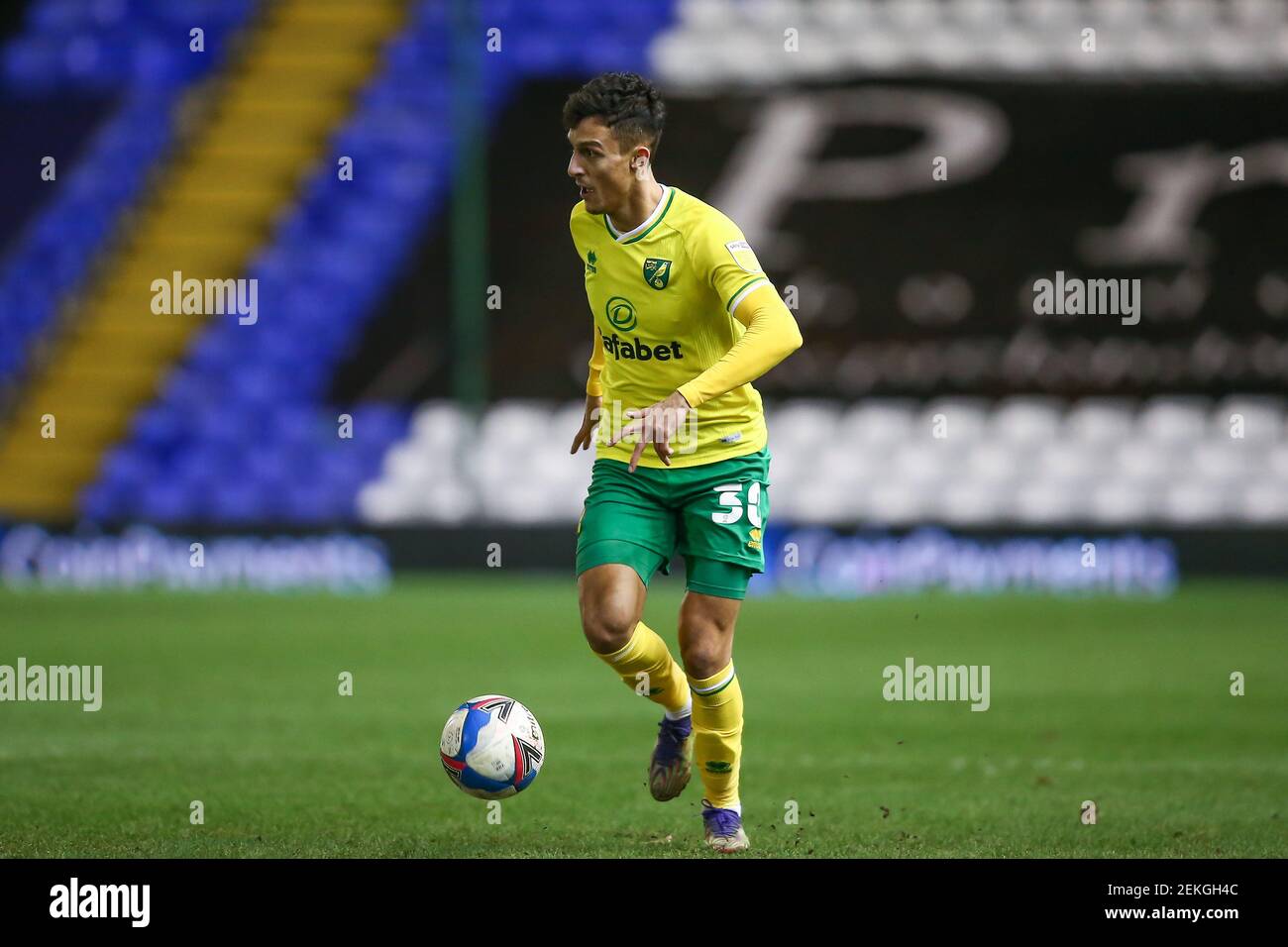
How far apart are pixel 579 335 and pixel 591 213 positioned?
466 inches

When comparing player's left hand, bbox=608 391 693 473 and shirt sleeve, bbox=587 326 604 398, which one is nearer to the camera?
player's left hand, bbox=608 391 693 473

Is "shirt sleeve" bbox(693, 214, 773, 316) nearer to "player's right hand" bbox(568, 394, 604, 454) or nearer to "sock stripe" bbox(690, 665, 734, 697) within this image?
"player's right hand" bbox(568, 394, 604, 454)

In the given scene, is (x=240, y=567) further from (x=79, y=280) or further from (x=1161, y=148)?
(x=1161, y=148)

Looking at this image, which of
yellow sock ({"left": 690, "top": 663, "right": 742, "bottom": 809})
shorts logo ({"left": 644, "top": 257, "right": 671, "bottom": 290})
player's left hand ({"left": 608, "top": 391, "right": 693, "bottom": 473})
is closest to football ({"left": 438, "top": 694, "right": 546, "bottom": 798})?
yellow sock ({"left": 690, "top": 663, "right": 742, "bottom": 809})

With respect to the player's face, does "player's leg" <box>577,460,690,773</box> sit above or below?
below

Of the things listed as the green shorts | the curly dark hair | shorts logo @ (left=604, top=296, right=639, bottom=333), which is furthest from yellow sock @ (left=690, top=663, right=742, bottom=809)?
the curly dark hair

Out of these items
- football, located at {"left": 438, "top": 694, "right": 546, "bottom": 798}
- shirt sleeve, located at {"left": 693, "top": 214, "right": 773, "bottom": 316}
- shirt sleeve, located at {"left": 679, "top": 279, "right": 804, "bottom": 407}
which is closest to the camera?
shirt sleeve, located at {"left": 679, "top": 279, "right": 804, "bottom": 407}

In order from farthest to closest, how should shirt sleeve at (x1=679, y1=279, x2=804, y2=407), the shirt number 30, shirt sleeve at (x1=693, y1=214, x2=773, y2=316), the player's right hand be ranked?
the player's right hand → the shirt number 30 → shirt sleeve at (x1=693, y1=214, x2=773, y2=316) → shirt sleeve at (x1=679, y1=279, x2=804, y2=407)

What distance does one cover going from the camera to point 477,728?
5605 millimetres

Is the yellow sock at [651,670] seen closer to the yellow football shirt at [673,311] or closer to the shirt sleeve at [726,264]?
the yellow football shirt at [673,311]

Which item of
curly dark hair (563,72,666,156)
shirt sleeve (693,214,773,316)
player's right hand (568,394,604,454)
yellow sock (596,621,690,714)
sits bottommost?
yellow sock (596,621,690,714)

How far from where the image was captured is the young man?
547 cm

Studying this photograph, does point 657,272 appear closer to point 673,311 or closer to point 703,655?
point 673,311

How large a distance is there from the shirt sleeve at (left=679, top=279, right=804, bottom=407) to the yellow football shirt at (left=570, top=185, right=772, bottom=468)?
0.18 feet
